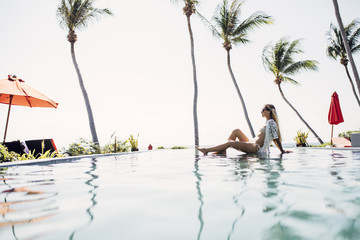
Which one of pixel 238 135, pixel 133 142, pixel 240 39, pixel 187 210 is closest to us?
pixel 187 210

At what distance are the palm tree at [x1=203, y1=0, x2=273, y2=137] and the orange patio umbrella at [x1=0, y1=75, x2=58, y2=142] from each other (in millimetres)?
12076

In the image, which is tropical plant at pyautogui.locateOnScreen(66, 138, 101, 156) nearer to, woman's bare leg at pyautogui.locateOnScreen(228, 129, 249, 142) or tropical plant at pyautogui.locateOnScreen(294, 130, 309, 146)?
woman's bare leg at pyautogui.locateOnScreen(228, 129, 249, 142)

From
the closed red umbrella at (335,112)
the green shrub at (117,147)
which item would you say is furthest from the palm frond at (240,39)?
the green shrub at (117,147)

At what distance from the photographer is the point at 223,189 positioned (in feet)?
8.66

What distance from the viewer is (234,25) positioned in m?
17.9

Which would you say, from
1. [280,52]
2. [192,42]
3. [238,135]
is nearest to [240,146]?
[238,135]

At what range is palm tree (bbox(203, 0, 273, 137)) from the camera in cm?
1755

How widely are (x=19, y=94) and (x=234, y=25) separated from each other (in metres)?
14.4

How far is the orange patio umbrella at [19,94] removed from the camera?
7.55 m

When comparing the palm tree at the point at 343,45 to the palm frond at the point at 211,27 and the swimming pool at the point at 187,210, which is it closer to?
the palm frond at the point at 211,27

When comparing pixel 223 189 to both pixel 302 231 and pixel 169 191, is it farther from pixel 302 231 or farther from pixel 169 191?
pixel 302 231

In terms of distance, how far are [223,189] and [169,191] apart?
0.54 m

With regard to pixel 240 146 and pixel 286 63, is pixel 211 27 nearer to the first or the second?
pixel 286 63

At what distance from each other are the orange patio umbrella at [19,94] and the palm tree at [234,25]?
39.6 feet
